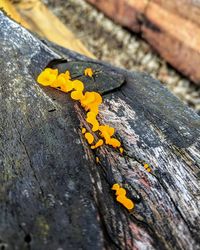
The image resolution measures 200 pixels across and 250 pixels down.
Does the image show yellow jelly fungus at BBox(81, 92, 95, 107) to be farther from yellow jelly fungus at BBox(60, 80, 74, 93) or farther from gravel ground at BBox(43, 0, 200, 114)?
gravel ground at BBox(43, 0, 200, 114)

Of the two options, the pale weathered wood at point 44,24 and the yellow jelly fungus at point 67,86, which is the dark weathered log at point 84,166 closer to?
the yellow jelly fungus at point 67,86

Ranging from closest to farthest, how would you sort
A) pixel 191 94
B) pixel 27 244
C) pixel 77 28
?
pixel 27 244 → pixel 191 94 → pixel 77 28

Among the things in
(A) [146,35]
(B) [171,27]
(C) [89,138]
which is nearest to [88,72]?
(C) [89,138]

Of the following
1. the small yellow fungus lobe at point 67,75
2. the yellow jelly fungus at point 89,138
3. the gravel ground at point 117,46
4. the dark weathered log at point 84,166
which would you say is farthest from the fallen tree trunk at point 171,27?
the yellow jelly fungus at point 89,138

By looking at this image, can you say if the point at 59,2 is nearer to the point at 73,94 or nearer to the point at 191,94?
the point at 191,94

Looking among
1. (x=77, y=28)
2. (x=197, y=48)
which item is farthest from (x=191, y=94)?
(x=77, y=28)

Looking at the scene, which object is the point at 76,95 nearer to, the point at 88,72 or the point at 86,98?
the point at 86,98

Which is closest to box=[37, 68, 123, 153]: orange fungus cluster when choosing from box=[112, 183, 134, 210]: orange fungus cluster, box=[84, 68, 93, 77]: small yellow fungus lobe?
box=[84, 68, 93, 77]: small yellow fungus lobe
